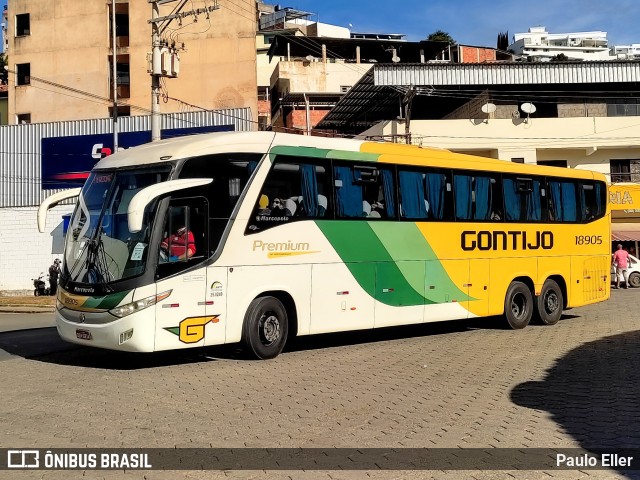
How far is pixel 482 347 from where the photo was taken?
13625 mm

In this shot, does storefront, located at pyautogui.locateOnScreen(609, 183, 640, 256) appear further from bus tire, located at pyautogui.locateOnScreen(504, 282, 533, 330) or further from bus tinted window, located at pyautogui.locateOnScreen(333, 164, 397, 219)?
bus tinted window, located at pyautogui.locateOnScreen(333, 164, 397, 219)

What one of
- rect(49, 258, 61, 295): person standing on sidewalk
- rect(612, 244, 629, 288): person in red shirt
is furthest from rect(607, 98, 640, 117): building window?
rect(49, 258, 61, 295): person standing on sidewalk

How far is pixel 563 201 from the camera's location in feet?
58.4

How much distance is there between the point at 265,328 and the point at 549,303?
28.3 ft

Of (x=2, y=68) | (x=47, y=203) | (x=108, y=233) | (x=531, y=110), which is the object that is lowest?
(x=108, y=233)

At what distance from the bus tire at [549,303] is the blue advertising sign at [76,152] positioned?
70.2 feet

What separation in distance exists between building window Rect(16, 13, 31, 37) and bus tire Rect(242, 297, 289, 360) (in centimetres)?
4612

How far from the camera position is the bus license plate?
10.6 m

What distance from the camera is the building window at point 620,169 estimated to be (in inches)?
1532

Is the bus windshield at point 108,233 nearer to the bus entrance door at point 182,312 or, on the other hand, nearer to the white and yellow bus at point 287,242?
the white and yellow bus at point 287,242

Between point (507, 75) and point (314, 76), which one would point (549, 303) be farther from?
point (314, 76)

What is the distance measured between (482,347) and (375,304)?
217 cm

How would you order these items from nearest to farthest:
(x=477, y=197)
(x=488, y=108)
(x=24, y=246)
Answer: (x=477, y=197) < (x=24, y=246) < (x=488, y=108)

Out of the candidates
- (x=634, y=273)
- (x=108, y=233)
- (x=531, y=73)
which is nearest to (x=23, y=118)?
(x=531, y=73)
